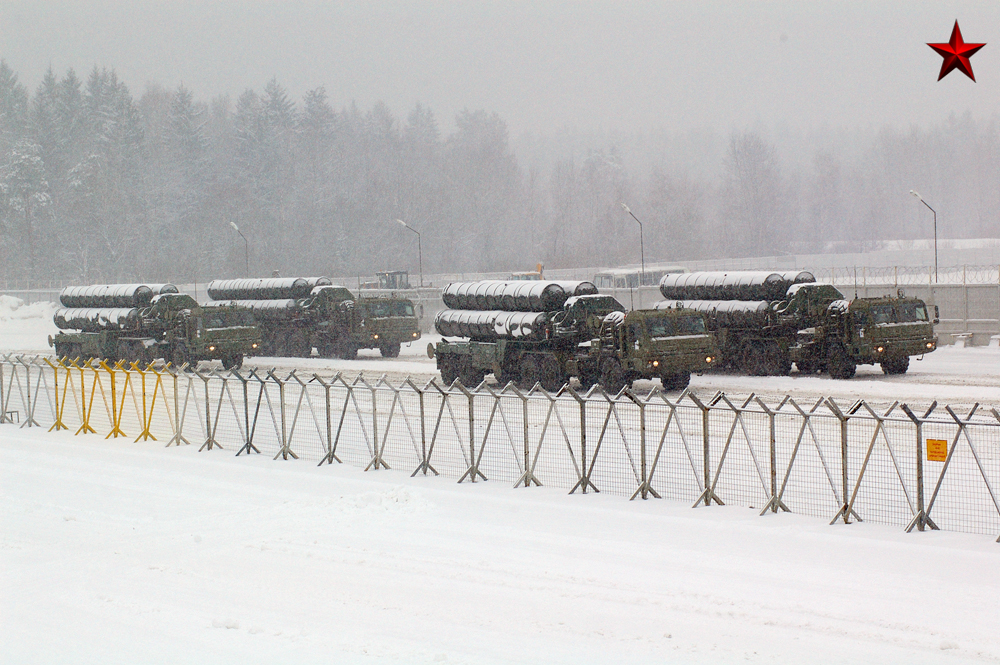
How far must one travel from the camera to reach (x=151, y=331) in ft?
130

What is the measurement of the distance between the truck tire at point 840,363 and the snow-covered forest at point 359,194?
8090 centimetres

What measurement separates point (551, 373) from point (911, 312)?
1052 centimetres

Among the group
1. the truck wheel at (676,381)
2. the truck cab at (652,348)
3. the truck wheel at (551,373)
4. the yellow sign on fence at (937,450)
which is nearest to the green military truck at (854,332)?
the truck cab at (652,348)

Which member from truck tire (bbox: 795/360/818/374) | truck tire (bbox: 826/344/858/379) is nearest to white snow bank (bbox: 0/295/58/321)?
truck tire (bbox: 795/360/818/374)

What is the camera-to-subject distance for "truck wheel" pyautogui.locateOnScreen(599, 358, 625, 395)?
2728 centimetres

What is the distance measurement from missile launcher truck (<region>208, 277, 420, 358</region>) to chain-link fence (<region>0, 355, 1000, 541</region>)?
41.1 feet

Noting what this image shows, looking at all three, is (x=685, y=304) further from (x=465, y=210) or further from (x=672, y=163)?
→ (x=672, y=163)

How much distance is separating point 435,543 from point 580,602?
3.01 meters

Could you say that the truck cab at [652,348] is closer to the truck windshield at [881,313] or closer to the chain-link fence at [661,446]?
the chain-link fence at [661,446]

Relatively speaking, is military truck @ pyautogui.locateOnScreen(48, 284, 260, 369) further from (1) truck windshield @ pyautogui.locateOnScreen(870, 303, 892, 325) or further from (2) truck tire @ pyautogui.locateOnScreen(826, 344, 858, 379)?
(1) truck windshield @ pyautogui.locateOnScreen(870, 303, 892, 325)

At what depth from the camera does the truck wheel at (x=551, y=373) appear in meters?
27.9

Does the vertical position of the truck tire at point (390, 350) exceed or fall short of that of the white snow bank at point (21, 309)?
it falls short

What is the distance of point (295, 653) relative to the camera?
9500mm

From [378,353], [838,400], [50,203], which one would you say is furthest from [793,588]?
[50,203]
